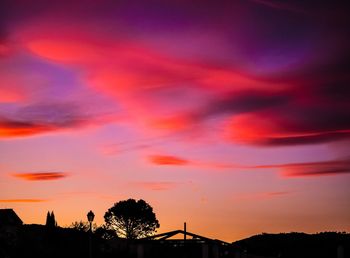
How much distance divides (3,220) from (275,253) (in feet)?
95.6

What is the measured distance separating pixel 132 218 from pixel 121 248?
53291mm

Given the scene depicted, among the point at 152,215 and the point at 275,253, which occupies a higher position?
the point at 152,215

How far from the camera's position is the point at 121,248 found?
56.7m

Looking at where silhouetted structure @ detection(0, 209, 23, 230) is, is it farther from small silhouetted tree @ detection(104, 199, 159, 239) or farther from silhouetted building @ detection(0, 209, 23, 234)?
small silhouetted tree @ detection(104, 199, 159, 239)

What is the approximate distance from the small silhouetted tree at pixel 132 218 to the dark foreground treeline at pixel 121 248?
48502 mm

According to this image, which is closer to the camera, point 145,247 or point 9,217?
point 145,247

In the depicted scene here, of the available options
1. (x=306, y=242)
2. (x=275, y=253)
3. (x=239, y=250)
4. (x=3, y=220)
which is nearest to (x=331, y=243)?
(x=306, y=242)

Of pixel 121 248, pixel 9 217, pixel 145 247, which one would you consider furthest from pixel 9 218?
pixel 145 247

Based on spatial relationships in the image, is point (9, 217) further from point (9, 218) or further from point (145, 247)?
point (145, 247)

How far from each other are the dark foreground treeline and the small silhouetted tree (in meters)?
48.5

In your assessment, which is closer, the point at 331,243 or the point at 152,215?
the point at 331,243

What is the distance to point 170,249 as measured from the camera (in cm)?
4516

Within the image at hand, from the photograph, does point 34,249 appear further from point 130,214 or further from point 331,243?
point 130,214

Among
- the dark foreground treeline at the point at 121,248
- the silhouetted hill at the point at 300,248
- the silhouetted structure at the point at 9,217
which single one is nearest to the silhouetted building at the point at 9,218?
the silhouetted structure at the point at 9,217
